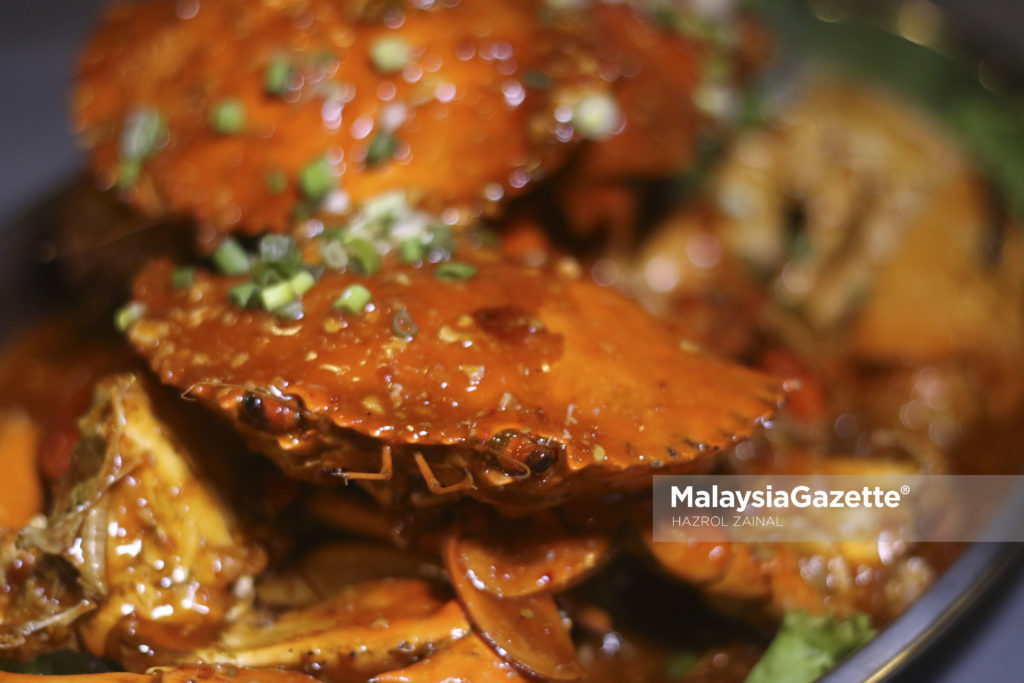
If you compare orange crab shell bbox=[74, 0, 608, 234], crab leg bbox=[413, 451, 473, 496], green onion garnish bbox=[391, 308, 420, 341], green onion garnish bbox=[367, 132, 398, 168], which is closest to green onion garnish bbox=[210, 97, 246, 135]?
orange crab shell bbox=[74, 0, 608, 234]

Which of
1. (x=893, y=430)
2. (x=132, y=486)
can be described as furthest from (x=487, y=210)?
(x=893, y=430)

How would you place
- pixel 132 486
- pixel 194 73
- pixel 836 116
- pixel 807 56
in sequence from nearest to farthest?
pixel 132 486, pixel 194 73, pixel 836 116, pixel 807 56

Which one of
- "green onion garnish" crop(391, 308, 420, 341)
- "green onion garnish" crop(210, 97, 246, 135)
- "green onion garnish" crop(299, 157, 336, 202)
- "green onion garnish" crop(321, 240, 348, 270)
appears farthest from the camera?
"green onion garnish" crop(210, 97, 246, 135)

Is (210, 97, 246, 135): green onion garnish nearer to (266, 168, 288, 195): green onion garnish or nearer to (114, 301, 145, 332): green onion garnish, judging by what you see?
(266, 168, 288, 195): green onion garnish

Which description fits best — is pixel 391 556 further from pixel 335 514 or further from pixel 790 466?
pixel 790 466

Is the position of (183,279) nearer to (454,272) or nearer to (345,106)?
(454,272)

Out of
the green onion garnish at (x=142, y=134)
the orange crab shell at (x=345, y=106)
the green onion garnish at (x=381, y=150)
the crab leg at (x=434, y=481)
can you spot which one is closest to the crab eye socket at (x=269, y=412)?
the crab leg at (x=434, y=481)
